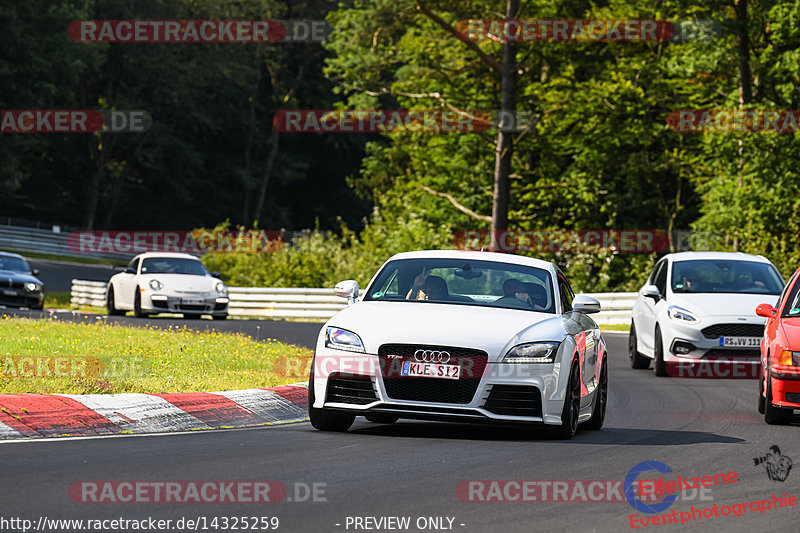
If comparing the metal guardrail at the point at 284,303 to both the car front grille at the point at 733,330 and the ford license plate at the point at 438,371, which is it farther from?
the ford license plate at the point at 438,371

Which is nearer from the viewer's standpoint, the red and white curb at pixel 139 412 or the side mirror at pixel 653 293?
the red and white curb at pixel 139 412

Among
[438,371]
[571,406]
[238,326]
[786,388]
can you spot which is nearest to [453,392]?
[438,371]

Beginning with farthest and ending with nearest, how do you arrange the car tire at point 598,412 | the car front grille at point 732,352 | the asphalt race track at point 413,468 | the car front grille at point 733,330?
the car front grille at point 732,352 < the car front grille at point 733,330 < the car tire at point 598,412 < the asphalt race track at point 413,468

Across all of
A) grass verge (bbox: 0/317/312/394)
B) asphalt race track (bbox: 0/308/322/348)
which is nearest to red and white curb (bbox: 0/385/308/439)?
grass verge (bbox: 0/317/312/394)

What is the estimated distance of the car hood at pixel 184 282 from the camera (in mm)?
31219

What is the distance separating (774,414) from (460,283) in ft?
10.7

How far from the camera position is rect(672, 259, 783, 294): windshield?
63.5ft

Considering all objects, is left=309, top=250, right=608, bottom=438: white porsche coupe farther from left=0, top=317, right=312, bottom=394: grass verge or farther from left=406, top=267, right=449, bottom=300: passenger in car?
left=0, top=317, right=312, bottom=394: grass verge

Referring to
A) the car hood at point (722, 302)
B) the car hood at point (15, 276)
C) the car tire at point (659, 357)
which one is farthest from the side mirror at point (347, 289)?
the car hood at point (15, 276)

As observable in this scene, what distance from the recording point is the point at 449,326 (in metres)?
10.7

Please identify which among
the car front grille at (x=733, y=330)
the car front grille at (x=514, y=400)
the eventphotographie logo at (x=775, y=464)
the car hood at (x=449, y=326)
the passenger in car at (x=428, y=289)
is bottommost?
the eventphotographie logo at (x=775, y=464)

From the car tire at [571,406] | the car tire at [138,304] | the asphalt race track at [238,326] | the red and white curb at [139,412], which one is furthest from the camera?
the car tire at [138,304]

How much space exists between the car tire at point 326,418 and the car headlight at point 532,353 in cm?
146

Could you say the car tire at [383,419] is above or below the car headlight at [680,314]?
below
